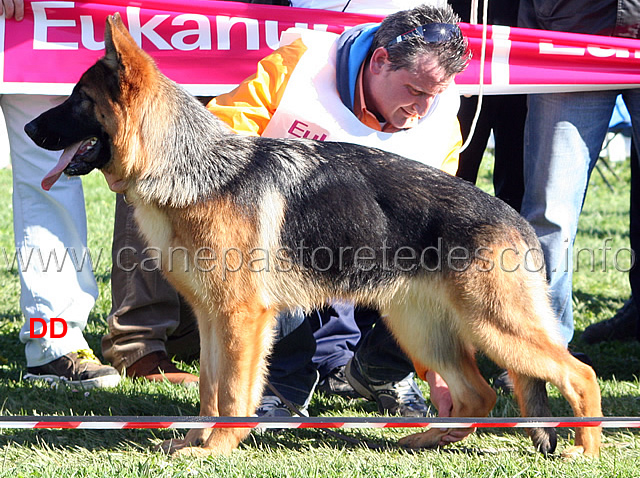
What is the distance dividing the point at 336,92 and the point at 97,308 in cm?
290

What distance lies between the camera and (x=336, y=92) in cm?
352

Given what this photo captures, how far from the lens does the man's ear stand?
11.1 ft

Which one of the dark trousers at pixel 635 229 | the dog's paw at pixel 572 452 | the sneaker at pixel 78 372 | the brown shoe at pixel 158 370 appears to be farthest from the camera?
the dark trousers at pixel 635 229

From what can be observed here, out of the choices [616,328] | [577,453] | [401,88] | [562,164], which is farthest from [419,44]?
[616,328]

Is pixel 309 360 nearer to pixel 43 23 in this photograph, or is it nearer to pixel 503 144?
pixel 503 144

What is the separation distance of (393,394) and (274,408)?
2.15 ft

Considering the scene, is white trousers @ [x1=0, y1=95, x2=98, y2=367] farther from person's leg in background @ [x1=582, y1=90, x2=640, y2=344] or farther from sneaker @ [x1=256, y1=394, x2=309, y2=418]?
person's leg in background @ [x1=582, y1=90, x2=640, y2=344]

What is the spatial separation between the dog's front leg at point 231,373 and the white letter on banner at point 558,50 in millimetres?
2420

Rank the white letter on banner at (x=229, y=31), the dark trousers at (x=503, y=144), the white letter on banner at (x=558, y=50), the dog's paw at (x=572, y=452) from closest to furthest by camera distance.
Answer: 1. the dog's paw at (x=572, y=452)
2. the white letter on banner at (x=558, y=50)
3. the white letter on banner at (x=229, y=31)
4. the dark trousers at (x=503, y=144)

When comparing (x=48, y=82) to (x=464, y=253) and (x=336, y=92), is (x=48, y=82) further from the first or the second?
(x=464, y=253)

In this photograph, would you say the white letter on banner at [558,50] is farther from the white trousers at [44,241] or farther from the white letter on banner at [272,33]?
the white trousers at [44,241]

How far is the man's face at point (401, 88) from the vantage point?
3.31m

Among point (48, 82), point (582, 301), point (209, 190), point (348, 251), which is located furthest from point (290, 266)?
point (582, 301)

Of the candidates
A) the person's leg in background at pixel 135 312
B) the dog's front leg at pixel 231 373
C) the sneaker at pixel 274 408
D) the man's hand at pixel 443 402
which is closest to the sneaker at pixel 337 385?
the sneaker at pixel 274 408
